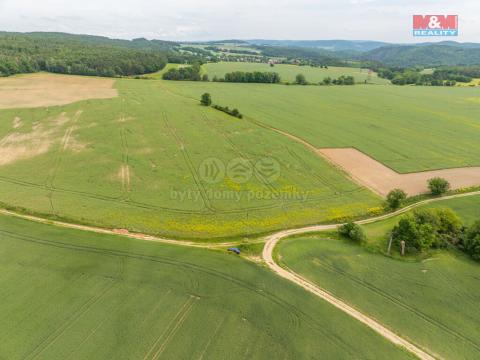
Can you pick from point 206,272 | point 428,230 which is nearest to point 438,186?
point 428,230

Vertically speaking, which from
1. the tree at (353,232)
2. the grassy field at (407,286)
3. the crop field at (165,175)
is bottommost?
the grassy field at (407,286)

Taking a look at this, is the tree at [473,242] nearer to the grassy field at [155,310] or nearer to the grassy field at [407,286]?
the grassy field at [407,286]

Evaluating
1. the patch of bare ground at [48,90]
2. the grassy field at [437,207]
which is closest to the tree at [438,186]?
the grassy field at [437,207]

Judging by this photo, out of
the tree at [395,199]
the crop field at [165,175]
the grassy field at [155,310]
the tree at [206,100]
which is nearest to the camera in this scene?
the grassy field at [155,310]

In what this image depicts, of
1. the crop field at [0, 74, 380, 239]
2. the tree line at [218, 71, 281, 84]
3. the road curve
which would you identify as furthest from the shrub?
the tree line at [218, 71, 281, 84]

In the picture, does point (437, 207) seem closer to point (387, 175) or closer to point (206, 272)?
point (387, 175)
